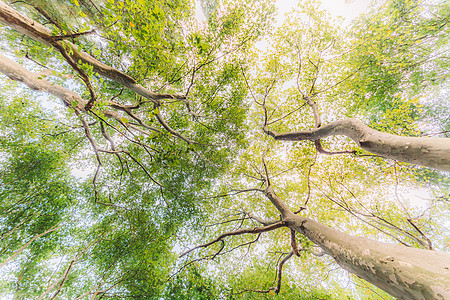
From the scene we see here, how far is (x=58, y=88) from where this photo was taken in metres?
4.05

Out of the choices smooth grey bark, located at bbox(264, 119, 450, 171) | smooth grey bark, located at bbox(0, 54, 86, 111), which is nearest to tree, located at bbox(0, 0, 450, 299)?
smooth grey bark, located at bbox(0, 54, 86, 111)

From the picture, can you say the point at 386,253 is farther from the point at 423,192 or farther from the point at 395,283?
the point at 423,192

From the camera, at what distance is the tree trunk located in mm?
1296

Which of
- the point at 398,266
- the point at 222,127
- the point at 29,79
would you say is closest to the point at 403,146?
the point at 398,266

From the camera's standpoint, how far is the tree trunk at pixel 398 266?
1.30 meters

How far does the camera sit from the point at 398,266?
154 cm

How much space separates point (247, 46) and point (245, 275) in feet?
43.5

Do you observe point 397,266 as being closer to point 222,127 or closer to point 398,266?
point 398,266

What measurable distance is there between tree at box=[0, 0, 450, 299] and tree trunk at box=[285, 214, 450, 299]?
1545 millimetres

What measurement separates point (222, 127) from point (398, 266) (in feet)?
25.0

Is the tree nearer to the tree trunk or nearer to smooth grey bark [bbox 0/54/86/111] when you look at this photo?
smooth grey bark [bbox 0/54/86/111]

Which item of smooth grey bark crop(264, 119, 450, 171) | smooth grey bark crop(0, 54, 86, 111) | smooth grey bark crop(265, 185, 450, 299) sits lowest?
smooth grey bark crop(265, 185, 450, 299)

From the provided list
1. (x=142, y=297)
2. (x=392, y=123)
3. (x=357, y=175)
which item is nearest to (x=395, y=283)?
(x=392, y=123)

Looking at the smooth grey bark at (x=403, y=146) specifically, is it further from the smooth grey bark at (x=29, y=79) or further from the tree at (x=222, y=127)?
the smooth grey bark at (x=29, y=79)
